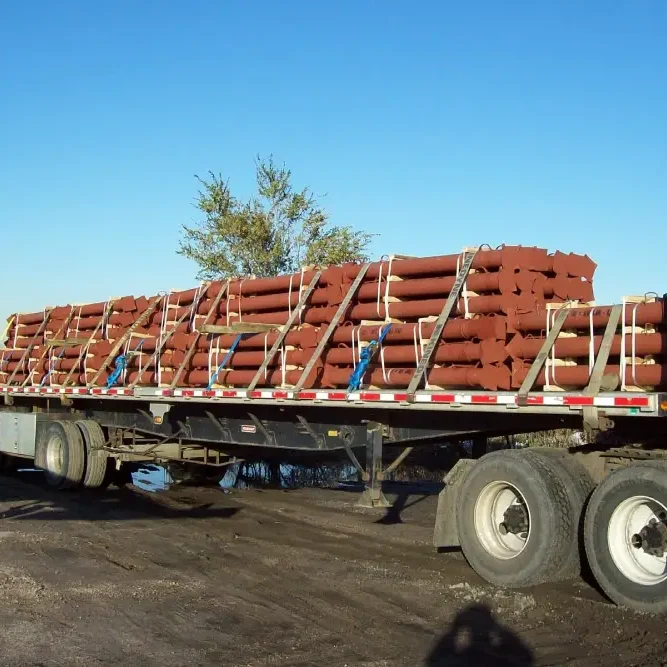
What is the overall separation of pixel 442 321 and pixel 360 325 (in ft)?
4.43

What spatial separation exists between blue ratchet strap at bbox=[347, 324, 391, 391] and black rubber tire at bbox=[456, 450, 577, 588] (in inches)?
71.1

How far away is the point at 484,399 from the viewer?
336 inches

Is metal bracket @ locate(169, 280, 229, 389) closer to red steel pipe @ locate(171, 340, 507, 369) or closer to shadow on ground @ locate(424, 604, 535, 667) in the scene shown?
red steel pipe @ locate(171, 340, 507, 369)

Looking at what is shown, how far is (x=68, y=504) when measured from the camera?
1405 centimetres

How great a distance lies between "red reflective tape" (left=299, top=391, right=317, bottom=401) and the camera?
34.2 ft

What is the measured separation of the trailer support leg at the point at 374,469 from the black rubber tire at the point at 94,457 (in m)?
6.63

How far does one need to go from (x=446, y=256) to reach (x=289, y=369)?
8.44 feet

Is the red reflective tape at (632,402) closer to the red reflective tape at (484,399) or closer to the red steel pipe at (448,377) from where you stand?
the red reflective tape at (484,399)

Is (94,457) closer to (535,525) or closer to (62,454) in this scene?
(62,454)

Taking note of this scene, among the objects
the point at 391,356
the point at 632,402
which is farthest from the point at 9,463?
the point at 632,402

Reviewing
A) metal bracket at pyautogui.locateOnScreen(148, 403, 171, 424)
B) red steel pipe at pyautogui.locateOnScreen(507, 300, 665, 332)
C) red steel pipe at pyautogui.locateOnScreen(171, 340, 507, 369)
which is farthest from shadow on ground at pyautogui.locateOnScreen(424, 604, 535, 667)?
metal bracket at pyautogui.locateOnScreen(148, 403, 171, 424)

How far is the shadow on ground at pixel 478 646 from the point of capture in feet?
20.2

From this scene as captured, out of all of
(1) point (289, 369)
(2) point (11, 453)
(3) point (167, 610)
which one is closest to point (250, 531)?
(1) point (289, 369)

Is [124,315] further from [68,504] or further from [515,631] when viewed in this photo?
[515,631]
